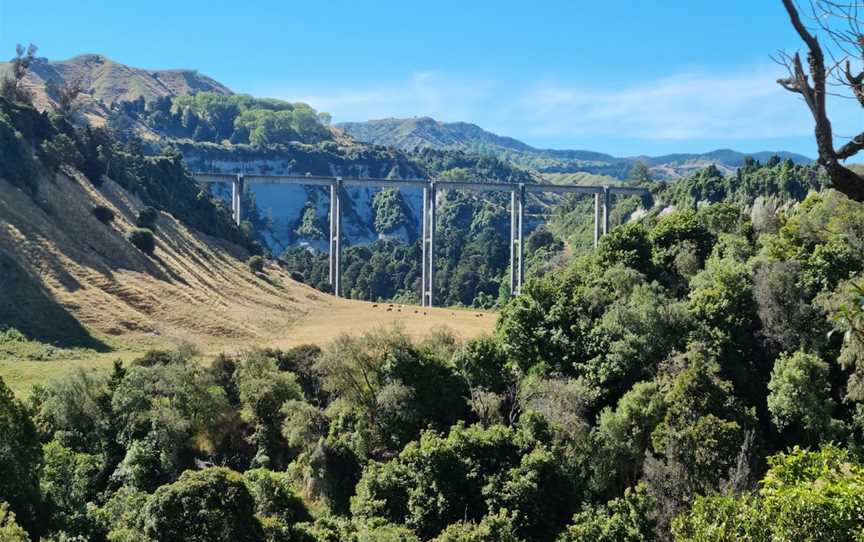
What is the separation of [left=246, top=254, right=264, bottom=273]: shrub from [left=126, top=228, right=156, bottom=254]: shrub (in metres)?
12.4

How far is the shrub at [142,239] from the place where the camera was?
70.4 metres

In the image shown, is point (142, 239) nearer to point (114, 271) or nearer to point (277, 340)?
point (114, 271)

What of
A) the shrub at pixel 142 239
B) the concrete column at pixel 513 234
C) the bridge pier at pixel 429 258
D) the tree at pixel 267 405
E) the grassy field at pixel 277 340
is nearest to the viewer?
the tree at pixel 267 405

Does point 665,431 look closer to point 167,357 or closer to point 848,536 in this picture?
point 848,536

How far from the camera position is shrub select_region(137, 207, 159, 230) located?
75.8 m

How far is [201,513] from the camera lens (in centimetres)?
2659

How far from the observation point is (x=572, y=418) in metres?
31.3

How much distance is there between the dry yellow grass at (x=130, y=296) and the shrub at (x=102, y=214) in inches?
24.1

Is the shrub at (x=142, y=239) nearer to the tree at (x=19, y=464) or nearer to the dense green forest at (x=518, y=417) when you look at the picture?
the dense green forest at (x=518, y=417)

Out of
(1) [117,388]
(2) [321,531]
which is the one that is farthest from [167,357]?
(2) [321,531]

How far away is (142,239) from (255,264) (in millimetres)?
14068

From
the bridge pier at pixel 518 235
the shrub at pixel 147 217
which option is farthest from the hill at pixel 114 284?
the bridge pier at pixel 518 235

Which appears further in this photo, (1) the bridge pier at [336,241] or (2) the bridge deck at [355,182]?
(2) the bridge deck at [355,182]

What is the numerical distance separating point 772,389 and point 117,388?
27.8 meters
